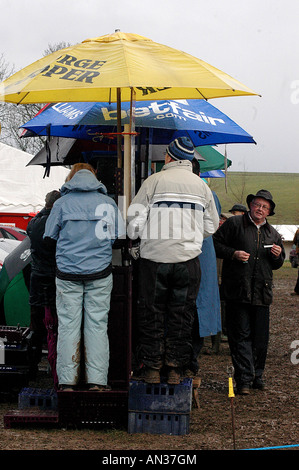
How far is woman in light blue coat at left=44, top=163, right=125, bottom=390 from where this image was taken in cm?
543

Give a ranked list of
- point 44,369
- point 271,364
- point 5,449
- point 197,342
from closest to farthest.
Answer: point 5,449, point 197,342, point 44,369, point 271,364

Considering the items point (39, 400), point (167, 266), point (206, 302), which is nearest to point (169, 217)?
point (167, 266)

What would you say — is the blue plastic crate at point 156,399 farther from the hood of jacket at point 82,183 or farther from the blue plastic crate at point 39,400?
the hood of jacket at point 82,183

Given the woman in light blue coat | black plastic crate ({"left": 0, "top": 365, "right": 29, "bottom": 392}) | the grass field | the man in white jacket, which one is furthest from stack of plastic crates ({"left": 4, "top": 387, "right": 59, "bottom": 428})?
the grass field

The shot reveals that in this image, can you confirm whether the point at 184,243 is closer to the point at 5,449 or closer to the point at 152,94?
the point at 5,449

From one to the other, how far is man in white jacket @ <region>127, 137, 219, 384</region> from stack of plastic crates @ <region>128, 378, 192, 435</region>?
101mm

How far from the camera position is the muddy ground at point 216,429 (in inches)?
200

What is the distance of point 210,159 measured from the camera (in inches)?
465

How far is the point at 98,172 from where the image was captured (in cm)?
727

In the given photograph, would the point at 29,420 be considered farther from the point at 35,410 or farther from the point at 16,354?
the point at 16,354

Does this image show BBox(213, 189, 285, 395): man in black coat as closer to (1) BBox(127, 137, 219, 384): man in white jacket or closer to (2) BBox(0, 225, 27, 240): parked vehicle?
(1) BBox(127, 137, 219, 384): man in white jacket

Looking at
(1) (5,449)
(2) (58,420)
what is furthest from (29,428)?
(1) (5,449)

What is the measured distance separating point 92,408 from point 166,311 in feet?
3.07
